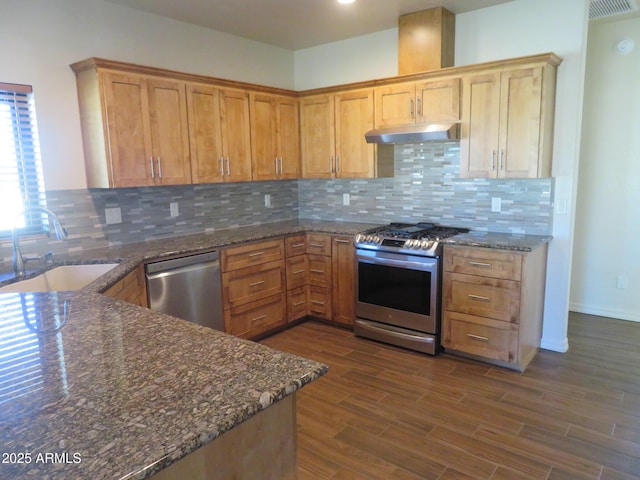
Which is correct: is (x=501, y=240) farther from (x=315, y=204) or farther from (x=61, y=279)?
(x=61, y=279)

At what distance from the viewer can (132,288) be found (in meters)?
2.82

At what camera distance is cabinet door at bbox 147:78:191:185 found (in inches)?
129

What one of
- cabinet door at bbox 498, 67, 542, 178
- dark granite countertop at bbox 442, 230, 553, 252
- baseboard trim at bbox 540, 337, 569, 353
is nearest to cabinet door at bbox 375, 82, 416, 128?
cabinet door at bbox 498, 67, 542, 178

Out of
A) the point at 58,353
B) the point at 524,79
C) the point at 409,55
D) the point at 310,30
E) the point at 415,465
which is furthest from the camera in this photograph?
the point at 310,30

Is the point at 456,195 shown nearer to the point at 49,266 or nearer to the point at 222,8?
the point at 222,8

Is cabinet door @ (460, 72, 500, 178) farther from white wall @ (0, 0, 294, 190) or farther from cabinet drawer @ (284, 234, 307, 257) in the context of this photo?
white wall @ (0, 0, 294, 190)

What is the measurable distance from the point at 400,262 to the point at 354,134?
1295 mm

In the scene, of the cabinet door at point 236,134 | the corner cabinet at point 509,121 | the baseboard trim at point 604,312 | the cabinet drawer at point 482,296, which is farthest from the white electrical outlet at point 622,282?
the cabinet door at point 236,134

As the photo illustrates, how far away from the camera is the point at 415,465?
2.25 metres

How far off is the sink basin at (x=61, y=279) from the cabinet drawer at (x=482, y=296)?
92.7 inches

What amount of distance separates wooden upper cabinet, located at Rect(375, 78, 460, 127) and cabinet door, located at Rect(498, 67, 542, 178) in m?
0.36

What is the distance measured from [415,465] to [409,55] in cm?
305

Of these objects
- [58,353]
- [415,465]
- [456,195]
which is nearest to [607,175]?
[456,195]

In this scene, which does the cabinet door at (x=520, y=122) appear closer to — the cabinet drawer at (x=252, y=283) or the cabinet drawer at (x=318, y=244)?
the cabinet drawer at (x=318, y=244)
